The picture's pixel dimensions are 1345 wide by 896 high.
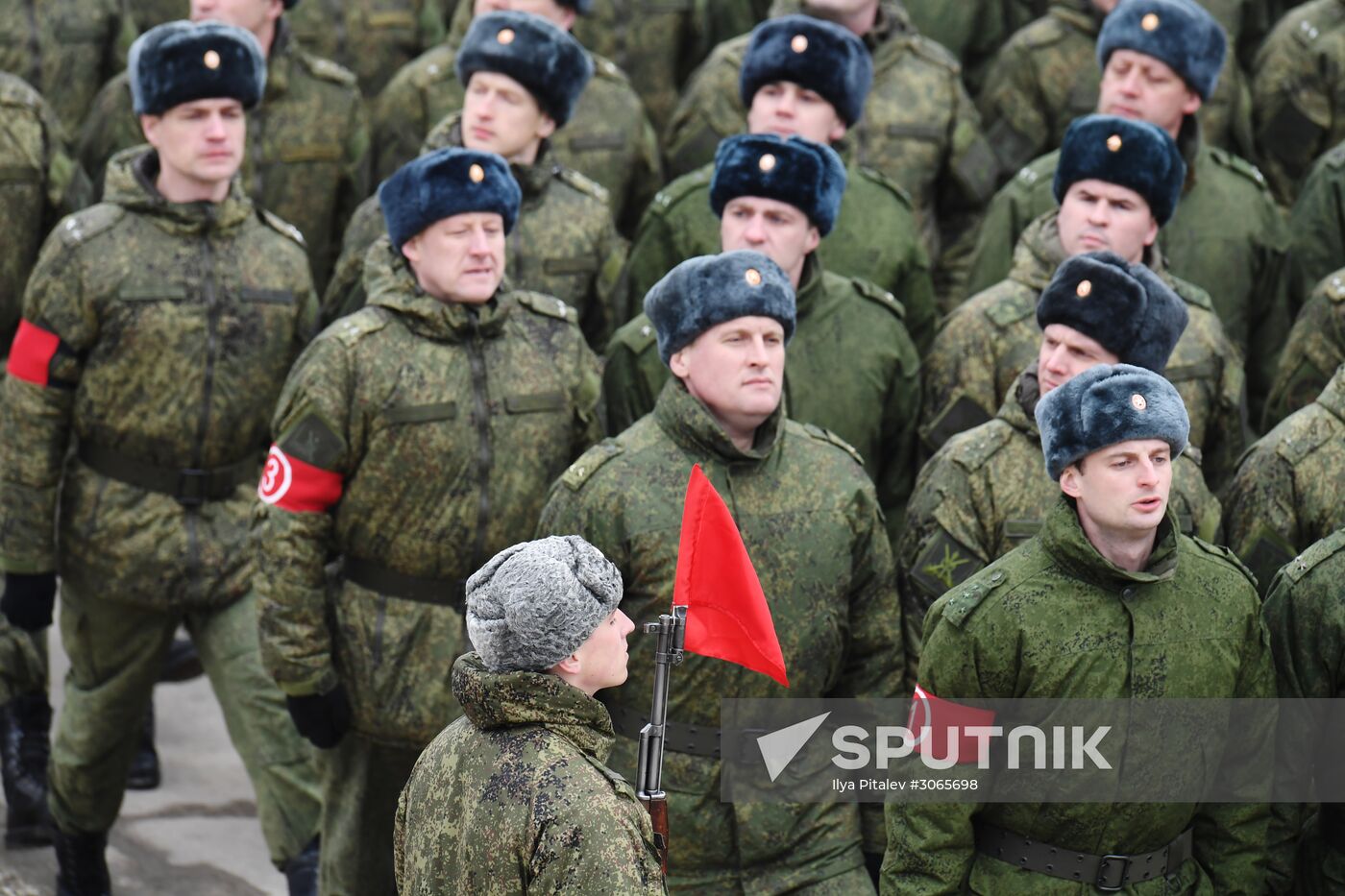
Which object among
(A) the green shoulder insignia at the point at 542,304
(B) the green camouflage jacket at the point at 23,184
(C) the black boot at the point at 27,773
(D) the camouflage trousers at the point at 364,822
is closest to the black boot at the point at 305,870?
(D) the camouflage trousers at the point at 364,822

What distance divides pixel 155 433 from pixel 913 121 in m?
3.60

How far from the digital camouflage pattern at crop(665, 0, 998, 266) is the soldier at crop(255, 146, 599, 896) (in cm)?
296

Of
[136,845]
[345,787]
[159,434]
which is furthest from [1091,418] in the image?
[136,845]

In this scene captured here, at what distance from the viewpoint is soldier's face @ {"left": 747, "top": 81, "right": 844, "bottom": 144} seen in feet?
27.3

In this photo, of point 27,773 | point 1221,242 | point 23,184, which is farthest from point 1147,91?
point 27,773

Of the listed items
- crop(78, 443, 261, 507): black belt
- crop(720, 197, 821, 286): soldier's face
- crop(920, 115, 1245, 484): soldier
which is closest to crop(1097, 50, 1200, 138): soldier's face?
crop(920, 115, 1245, 484): soldier

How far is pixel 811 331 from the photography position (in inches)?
290

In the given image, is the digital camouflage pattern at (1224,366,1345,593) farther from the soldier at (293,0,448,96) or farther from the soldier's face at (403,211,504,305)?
the soldier at (293,0,448,96)

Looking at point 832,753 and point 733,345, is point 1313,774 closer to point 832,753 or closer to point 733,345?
point 832,753

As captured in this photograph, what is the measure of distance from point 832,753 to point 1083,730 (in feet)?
3.11

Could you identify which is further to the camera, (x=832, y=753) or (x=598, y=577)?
(x=832, y=753)

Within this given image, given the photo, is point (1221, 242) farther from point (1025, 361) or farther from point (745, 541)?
point (745, 541)

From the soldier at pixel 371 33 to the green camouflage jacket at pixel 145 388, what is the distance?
3.30m

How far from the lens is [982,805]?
17.8 ft
